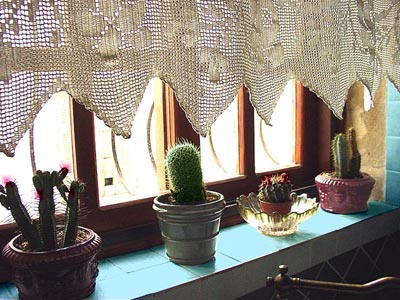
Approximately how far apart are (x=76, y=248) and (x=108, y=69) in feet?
1.12

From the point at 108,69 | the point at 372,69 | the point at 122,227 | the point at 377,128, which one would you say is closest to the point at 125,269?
the point at 122,227

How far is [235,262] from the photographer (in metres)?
0.99

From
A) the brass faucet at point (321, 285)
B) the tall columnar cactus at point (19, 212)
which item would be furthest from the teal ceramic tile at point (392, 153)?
the tall columnar cactus at point (19, 212)

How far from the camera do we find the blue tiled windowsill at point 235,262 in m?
0.87

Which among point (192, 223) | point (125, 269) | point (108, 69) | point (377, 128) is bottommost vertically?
Result: point (125, 269)

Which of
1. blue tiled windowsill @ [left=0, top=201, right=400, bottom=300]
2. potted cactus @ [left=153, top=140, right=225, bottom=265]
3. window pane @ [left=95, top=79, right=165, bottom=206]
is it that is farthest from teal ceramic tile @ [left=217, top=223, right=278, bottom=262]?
window pane @ [left=95, top=79, right=165, bottom=206]

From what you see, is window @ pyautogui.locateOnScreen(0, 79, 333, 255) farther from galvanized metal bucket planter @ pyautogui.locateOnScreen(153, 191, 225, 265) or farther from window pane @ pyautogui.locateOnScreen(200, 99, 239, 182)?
galvanized metal bucket planter @ pyautogui.locateOnScreen(153, 191, 225, 265)

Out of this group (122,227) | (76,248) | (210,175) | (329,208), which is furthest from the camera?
(329,208)

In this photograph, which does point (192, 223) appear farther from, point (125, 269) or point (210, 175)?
point (210, 175)

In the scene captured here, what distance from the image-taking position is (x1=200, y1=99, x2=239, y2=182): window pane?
4.03ft

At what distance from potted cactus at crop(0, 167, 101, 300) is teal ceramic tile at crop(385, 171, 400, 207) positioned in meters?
1.03

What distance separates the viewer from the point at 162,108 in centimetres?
109

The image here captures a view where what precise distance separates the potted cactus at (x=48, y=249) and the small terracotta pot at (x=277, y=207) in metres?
0.51

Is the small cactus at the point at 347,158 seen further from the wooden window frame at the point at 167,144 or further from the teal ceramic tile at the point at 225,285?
the teal ceramic tile at the point at 225,285
